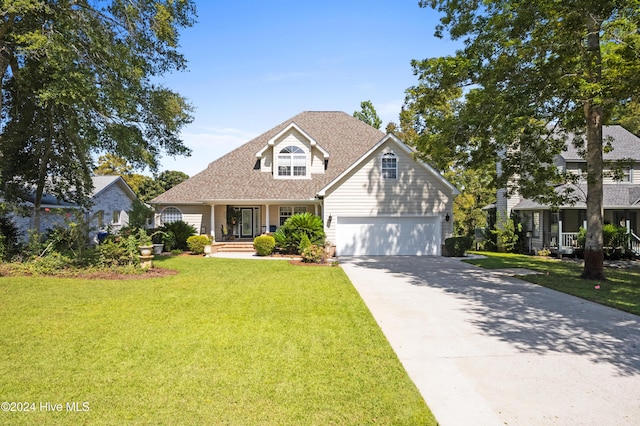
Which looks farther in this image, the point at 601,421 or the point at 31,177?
the point at 31,177

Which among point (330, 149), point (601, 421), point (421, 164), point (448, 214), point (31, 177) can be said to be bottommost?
point (601, 421)

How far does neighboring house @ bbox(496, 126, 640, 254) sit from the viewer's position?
2073 centimetres

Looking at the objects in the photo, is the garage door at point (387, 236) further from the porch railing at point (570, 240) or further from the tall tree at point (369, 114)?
the tall tree at point (369, 114)

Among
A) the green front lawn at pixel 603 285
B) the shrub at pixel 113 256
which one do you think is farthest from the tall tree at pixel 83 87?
the green front lawn at pixel 603 285

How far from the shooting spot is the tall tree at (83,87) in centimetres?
1197

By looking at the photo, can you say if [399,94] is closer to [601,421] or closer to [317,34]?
[317,34]

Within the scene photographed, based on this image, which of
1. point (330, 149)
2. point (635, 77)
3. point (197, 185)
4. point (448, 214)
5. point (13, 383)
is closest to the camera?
point (13, 383)

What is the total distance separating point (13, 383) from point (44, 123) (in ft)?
51.3

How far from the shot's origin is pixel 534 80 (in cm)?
1156

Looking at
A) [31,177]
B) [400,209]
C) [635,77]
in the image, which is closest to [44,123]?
[31,177]

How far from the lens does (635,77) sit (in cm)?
952

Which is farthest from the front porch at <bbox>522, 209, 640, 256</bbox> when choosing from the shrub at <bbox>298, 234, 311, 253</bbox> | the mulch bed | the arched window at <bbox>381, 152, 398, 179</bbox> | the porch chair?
the mulch bed

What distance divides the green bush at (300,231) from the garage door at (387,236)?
4.76 ft

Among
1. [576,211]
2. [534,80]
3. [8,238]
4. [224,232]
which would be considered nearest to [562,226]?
[576,211]
